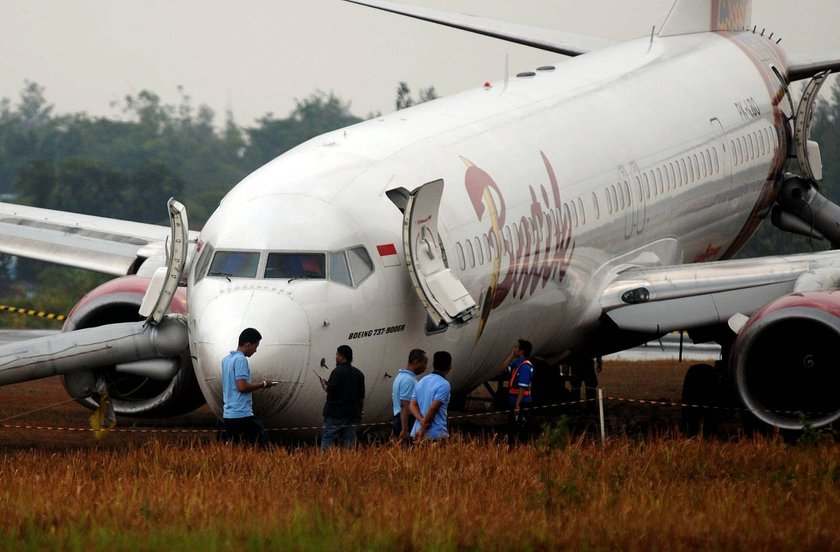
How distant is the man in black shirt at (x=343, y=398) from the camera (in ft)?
49.1

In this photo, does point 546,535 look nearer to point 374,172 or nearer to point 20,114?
point 374,172

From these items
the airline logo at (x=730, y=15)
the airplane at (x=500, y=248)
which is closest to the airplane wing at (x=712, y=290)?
the airplane at (x=500, y=248)

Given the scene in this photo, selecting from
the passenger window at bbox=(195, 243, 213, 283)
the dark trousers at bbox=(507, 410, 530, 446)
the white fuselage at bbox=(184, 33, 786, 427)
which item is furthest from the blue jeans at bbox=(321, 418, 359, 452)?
the dark trousers at bbox=(507, 410, 530, 446)

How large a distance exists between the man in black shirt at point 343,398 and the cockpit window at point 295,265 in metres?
0.85

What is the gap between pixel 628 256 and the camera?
2253 centimetres

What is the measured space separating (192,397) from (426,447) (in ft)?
18.6

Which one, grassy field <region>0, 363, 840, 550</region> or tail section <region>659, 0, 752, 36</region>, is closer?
grassy field <region>0, 363, 840, 550</region>

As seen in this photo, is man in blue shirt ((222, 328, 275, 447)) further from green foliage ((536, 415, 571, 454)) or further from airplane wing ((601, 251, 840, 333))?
airplane wing ((601, 251, 840, 333))

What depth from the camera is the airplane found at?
15656mm

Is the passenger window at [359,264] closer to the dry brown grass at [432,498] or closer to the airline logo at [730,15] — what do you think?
the dry brown grass at [432,498]

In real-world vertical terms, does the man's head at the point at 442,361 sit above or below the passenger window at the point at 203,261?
below

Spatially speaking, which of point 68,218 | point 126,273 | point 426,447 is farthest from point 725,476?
point 68,218

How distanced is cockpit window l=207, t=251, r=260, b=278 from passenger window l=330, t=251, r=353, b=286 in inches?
27.9

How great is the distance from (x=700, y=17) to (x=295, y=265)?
1524cm
